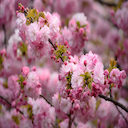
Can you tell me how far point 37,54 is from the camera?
1.40 m

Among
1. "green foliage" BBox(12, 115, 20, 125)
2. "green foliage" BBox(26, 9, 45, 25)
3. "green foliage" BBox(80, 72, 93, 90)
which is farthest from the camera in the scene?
"green foliage" BBox(12, 115, 20, 125)

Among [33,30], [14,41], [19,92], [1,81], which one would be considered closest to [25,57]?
[14,41]

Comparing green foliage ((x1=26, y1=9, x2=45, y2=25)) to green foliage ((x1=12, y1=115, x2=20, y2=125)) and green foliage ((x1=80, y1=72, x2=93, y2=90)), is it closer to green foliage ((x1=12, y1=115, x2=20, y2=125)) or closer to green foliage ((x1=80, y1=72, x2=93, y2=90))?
green foliage ((x1=80, y1=72, x2=93, y2=90))

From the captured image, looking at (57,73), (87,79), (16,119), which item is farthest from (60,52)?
(16,119)

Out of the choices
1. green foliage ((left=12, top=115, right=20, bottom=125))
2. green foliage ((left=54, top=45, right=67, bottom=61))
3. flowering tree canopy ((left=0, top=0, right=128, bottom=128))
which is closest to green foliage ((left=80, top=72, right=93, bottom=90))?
flowering tree canopy ((left=0, top=0, right=128, bottom=128))

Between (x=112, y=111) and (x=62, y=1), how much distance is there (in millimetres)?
1966

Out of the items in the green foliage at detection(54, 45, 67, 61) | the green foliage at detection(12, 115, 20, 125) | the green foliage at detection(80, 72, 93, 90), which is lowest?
the green foliage at detection(80, 72, 93, 90)

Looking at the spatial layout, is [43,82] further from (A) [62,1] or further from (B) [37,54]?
(A) [62,1]

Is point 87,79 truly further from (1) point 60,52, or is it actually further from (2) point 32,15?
(2) point 32,15

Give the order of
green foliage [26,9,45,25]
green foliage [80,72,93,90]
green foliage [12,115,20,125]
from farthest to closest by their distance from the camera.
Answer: green foliage [12,115,20,125], green foliage [26,9,45,25], green foliage [80,72,93,90]

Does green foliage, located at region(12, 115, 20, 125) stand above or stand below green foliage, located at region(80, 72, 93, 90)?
above

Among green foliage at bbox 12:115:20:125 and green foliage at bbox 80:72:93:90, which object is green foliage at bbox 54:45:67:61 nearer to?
green foliage at bbox 80:72:93:90

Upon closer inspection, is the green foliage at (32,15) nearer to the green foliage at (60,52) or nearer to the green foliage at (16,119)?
the green foliage at (60,52)

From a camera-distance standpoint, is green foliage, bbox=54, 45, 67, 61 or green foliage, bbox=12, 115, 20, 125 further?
green foliage, bbox=12, 115, 20, 125
